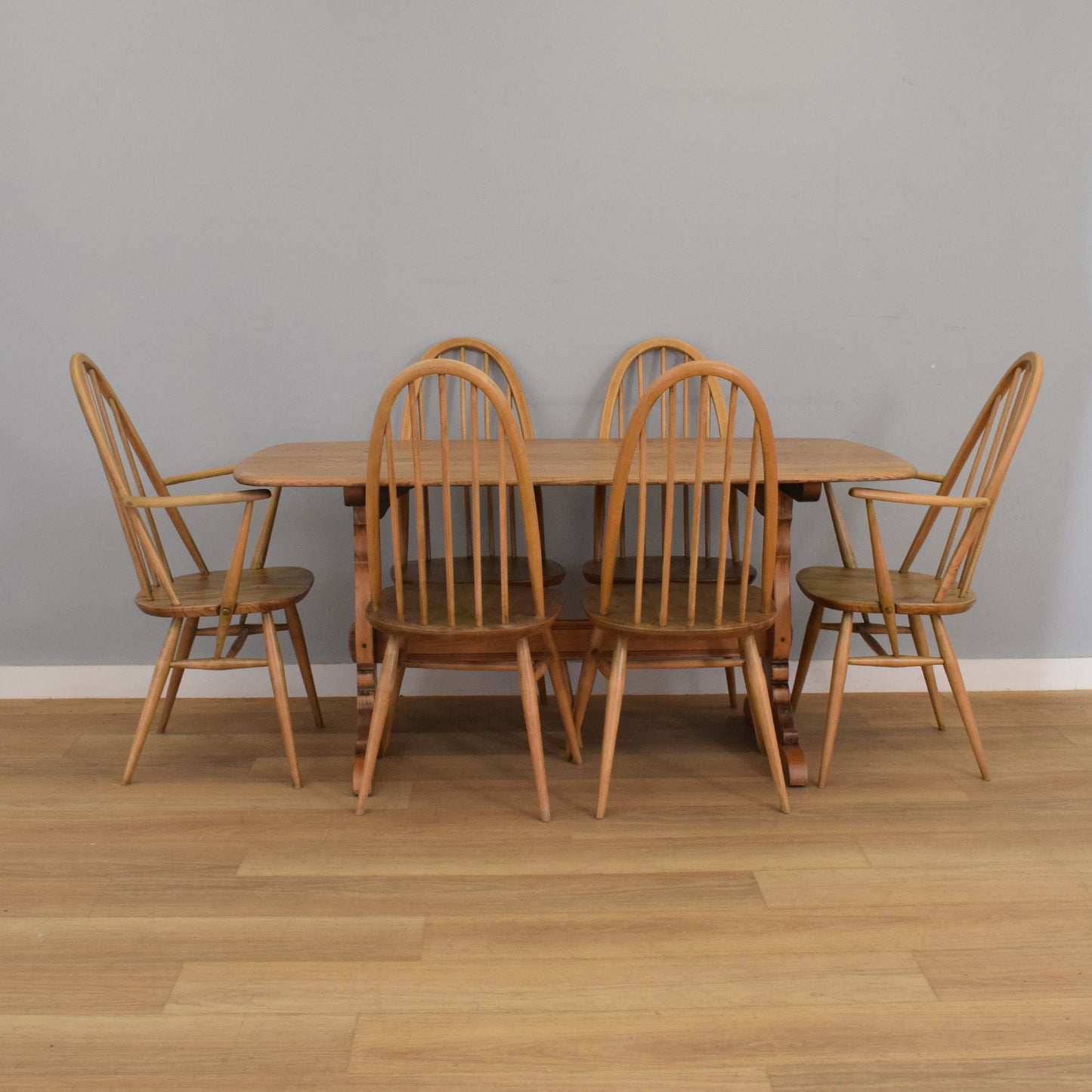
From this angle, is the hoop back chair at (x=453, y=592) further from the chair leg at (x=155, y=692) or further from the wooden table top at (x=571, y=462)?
the chair leg at (x=155, y=692)

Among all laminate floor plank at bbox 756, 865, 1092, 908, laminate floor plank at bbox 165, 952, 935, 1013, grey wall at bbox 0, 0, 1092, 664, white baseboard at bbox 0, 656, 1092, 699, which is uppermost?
grey wall at bbox 0, 0, 1092, 664

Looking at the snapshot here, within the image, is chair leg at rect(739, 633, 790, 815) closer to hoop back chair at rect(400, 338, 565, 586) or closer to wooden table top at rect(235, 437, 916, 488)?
wooden table top at rect(235, 437, 916, 488)

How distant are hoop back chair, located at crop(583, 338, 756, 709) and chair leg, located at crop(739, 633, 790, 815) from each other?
18.5 inches

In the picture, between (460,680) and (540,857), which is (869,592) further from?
(460,680)

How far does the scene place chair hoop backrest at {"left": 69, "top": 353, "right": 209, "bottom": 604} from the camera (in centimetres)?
211

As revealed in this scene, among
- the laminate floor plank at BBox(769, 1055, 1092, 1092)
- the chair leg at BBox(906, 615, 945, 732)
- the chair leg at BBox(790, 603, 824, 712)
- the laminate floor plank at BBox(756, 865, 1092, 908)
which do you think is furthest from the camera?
the chair leg at BBox(790, 603, 824, 712)

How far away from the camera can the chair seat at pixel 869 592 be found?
2170mm

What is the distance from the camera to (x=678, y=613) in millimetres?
2049

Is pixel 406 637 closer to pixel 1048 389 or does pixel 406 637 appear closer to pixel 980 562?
pixel 980 562

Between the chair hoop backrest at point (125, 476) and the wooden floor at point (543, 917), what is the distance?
47cm

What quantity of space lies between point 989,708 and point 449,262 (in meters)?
1.89

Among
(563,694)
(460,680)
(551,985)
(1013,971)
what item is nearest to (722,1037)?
(551,985)

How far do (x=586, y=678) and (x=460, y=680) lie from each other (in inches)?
25.6

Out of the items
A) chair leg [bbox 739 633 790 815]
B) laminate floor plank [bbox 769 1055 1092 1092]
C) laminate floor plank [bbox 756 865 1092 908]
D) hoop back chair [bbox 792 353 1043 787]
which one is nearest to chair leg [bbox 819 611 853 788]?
hoop back chair [bbox 792 353 1043 787]
